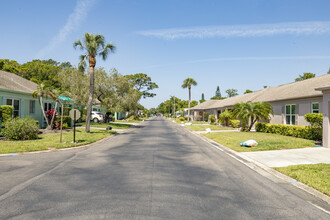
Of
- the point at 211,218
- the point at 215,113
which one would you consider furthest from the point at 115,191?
the point at 215,113

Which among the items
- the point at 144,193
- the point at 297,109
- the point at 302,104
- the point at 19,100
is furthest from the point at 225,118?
the point at 144,193

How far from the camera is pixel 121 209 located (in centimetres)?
432

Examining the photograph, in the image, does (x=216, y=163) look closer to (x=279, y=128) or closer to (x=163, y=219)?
(x=163, y=219)

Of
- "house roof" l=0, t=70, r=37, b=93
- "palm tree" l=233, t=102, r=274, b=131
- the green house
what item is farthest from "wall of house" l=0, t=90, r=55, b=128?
"palm tree" l=233, t=102, r=274, b=131

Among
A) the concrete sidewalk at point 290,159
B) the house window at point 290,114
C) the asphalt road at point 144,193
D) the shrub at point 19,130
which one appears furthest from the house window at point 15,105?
the house window at point 290,114

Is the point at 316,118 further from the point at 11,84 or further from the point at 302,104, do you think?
the point at 11,84

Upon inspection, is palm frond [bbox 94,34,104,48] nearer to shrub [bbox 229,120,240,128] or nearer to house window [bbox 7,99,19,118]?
house window [bbox 7,99,19,118]

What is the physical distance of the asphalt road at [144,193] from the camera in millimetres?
4215

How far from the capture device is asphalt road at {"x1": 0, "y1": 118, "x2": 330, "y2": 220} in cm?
421

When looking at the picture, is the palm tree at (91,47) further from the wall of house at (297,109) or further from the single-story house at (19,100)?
the wall of house at (297,109)

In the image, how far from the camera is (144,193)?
5.20 m

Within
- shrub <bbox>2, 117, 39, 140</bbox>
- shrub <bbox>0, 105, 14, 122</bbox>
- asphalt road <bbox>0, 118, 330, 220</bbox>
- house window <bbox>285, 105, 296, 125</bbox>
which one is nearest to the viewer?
asphalt road <bbox>0, 118, 330, 220</bbox>

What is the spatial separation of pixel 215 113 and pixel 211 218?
40.5m

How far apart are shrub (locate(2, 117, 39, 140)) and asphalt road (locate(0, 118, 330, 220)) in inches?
259
